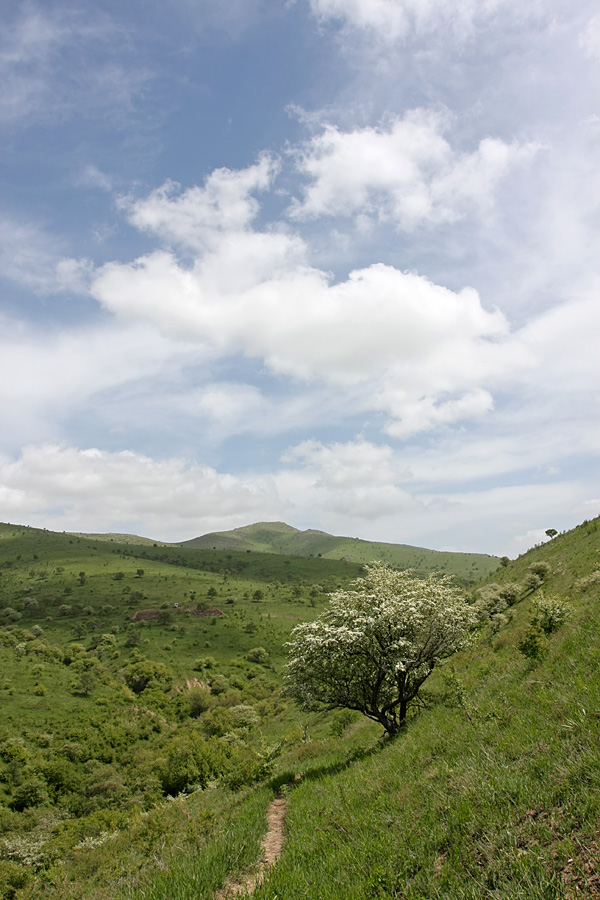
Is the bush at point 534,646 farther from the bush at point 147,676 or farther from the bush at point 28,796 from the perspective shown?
the bush at point 147,676

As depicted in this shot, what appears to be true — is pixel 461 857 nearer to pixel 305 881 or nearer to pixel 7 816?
pixel 305 881

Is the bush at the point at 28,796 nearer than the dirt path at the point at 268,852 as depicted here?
No

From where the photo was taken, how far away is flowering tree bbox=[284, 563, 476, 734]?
60.9 feet

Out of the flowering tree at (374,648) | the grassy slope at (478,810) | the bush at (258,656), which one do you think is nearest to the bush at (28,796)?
the flowering tree at (374,648)

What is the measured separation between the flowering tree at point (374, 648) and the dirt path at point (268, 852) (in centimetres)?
457

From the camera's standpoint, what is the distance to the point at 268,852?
34.7 feet

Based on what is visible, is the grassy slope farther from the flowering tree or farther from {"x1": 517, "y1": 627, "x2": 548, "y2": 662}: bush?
the flowering tree

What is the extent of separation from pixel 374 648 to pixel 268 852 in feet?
32.0

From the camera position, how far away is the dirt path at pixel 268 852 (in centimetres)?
752

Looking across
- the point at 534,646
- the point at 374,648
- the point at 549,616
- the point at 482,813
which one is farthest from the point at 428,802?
the point at 549,616

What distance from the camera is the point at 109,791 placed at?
70.2m

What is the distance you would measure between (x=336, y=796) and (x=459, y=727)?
176 inches

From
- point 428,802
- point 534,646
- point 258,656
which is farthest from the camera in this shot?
point 258,656

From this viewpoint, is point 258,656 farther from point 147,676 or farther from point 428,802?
point 428,802
